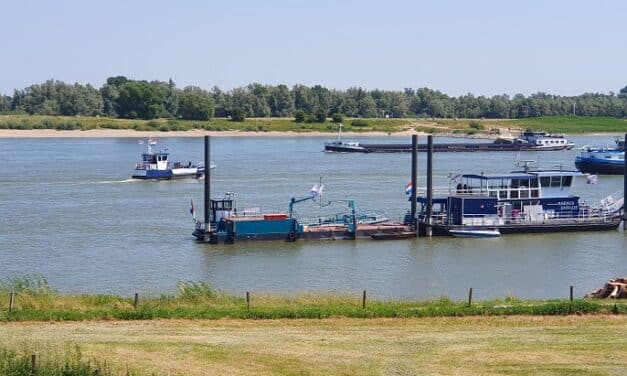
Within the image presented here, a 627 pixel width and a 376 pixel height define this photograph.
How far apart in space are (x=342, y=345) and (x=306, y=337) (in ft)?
3.99

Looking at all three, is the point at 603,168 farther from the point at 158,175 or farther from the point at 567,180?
the point at 567,180

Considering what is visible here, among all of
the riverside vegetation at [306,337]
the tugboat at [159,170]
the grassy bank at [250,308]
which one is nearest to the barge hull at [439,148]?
the tugboat at [159,170]

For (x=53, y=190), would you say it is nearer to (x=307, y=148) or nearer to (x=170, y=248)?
(x=170, y=248)

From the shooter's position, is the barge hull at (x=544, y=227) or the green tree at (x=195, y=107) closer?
the barge hull at (x=544, y=227)

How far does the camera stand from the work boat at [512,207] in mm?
59781

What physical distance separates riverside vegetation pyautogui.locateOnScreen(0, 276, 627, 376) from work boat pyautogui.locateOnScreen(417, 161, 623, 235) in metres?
26.9

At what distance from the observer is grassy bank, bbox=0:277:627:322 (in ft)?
97.5

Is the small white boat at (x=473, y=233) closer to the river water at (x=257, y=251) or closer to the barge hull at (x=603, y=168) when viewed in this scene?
the river water at (x=257, y=251)

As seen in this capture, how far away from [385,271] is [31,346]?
81.8 ft

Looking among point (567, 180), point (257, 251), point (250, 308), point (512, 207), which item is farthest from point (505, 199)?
point (250, 308)

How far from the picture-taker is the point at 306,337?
27172mm

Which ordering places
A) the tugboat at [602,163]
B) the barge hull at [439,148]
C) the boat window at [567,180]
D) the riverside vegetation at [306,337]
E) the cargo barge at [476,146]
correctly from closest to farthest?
the riverside vegetation at [306,337]
the boat window at [567,180]
the tugboat at [602,163]
the barge hull at [439,148]
the cargo barge at [476,146]

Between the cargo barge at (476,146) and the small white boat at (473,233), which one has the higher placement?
the small white boat at (473,233)

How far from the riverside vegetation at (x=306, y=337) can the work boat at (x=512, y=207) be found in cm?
2686
